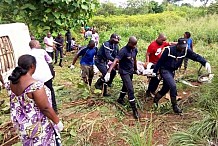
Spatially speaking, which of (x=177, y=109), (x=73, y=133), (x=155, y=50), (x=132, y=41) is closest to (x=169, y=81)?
(x=177, y=109)

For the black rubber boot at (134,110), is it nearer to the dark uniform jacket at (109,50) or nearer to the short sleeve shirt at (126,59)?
the short sleeve shirt at (126,59)

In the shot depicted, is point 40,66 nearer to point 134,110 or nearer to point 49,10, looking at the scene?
point 49,10

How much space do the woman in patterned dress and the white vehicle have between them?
462cm

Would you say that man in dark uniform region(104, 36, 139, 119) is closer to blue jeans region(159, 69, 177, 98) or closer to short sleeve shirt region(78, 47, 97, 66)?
blue jeans region(159, 69, 177, 98)

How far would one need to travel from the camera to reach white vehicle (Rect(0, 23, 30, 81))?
7738mm

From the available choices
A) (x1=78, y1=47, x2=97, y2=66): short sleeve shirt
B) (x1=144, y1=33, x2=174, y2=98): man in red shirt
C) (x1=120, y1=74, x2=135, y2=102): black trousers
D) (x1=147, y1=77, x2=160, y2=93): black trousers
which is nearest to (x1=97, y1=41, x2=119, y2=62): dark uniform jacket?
(x1=78, y1=47, x2=97, y2=66): short sleeve shirt

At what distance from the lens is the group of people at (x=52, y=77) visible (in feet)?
9.70

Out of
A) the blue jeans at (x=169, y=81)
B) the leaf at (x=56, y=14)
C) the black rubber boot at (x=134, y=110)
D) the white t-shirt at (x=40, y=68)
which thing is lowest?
the black rubber boot at (x=134, y=110)

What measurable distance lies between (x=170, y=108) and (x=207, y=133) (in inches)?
59.6

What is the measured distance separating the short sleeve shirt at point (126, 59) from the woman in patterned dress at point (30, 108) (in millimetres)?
2451

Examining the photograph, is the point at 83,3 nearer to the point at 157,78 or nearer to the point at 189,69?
the point at 157,78

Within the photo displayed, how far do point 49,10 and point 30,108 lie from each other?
10.5ft

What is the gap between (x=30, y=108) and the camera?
9.84 ft

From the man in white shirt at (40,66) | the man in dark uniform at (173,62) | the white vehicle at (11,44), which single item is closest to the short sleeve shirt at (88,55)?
the man in dark uniform at (173,62)
